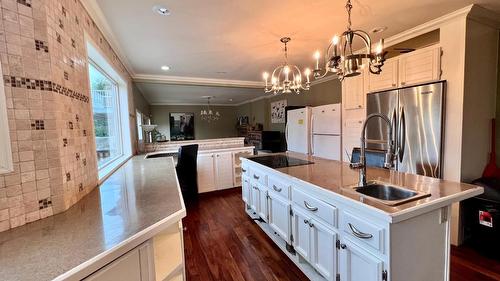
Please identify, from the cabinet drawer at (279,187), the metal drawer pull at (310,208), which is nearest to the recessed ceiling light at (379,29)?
the cabinet drawer at (279,187)

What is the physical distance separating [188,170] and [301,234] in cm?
245

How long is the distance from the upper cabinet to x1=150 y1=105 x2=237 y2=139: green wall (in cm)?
766

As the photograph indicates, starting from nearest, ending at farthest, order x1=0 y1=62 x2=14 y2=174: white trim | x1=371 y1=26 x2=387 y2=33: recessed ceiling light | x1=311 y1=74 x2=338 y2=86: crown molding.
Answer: x1=0 y1=62 x2=14 y2=174: white trim
x1=371 y1=26 x2=387 y2=33: recessed ceiling light
x1=311 y1=74 x2=338 y2=86: crown molding

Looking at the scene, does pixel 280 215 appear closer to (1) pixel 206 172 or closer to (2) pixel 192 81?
(1) pixel 206 172

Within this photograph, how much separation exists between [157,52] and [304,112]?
2.88m

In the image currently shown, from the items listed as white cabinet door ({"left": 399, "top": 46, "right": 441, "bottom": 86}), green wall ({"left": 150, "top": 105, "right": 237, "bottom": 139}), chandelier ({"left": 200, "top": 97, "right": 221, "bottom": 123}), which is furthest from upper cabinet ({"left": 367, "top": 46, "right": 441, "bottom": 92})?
green wall ({"left": 150, "top": 105, "right": 237, "bottom": 139})

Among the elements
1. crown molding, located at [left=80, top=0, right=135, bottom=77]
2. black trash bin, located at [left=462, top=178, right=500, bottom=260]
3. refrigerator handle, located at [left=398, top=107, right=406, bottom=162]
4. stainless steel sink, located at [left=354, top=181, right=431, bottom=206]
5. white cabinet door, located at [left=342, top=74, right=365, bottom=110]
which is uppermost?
crown molding, located at [left=80, top=0, right=135, bottom=77]

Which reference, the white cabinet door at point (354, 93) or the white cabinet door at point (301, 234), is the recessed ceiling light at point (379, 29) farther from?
the white cabinet door at point (301, 234)

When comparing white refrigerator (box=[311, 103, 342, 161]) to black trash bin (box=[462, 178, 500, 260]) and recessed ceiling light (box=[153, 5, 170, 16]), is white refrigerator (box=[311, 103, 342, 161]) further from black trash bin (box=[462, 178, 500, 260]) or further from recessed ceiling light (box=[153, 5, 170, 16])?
recessed ceiling light (box=[153, 5, 170, 16])

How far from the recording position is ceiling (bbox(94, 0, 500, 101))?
1.88 meters

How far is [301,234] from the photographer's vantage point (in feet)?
5.96

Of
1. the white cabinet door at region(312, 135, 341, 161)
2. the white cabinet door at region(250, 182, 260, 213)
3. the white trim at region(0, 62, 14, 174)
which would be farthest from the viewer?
the white cabinet door at region(312, 135, 341, 161)

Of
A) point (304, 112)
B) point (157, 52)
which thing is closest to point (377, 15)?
point (304, 112)

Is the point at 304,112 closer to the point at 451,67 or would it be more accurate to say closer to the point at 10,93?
the point at 451,67
